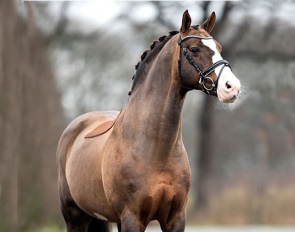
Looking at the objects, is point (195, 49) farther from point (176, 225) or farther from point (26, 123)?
point (26, 123)

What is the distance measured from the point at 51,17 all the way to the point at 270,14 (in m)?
7.30

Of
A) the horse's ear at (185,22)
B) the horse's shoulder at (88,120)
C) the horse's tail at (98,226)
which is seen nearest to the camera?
the horse's ear at (185,22)

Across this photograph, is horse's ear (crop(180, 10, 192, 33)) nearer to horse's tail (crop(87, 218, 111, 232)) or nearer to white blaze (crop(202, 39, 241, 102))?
white blaze (crop(202, 39, 241, 102))

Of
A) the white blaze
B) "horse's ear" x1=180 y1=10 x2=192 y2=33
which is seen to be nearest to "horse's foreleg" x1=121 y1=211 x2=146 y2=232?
the white blaze

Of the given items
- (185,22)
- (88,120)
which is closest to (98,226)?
(88,120)

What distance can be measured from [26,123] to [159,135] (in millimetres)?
8760

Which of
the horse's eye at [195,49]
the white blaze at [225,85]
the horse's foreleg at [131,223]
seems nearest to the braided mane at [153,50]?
the horse's eye at [195,49]

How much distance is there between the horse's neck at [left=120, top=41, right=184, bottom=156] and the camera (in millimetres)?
6535

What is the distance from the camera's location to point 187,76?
6.32m

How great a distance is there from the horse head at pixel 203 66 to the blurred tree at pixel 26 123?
7.98m

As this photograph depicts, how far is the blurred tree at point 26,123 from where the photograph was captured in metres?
14.0

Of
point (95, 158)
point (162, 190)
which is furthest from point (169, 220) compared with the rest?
point (95, 158)

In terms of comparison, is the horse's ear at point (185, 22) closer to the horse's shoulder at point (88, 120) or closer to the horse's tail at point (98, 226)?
the horse's shoulder at point (88, 120)

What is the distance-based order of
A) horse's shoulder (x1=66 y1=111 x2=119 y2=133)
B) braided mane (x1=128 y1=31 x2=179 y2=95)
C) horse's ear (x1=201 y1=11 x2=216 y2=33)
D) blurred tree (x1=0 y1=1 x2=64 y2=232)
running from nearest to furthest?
horse's ear (x1=201 y1=11 x2=216 y2=33)
braided mane (x1=128 y1=31 x2=179 y2=95)
horse's shoulder (x1=66 y1=111 x2=119 y2=133)
blurred tree (x1=0 y1=1 x2=64 y2=232)
